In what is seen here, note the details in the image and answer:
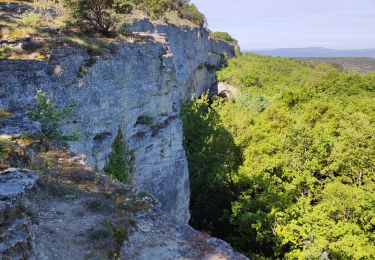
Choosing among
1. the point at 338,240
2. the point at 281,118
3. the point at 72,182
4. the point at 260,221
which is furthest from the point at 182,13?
the point at 72,182

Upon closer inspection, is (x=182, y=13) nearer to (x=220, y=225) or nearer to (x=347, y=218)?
Result: (x=220, y=225)

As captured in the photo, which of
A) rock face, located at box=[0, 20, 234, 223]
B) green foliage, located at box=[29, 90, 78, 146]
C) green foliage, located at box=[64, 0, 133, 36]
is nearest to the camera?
green foliage, located at box=[29, 90, 78, 146]

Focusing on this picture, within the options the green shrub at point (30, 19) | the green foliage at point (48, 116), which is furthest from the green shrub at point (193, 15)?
the green foliage at point (48, 116)

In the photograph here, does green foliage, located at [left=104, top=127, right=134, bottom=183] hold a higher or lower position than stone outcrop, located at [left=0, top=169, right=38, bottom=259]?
lower

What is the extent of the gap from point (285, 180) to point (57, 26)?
15.3m

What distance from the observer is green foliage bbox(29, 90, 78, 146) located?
10.5m

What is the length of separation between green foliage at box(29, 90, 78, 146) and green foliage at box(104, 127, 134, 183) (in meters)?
3.01

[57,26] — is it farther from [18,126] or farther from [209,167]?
[209,167]

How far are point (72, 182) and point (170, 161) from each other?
9.08m

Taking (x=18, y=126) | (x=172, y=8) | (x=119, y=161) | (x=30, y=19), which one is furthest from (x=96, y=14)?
(x=172, y=8)

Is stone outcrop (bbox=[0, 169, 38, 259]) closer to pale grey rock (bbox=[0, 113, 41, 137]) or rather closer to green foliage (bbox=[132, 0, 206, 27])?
pale grey rock (bbox=[0, 113, 41, 137])

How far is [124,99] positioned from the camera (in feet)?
47.9

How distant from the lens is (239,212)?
2111 cm

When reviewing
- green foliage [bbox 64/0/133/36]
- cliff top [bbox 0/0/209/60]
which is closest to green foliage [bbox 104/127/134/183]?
cliff top [bbox 0/0/209/60]
